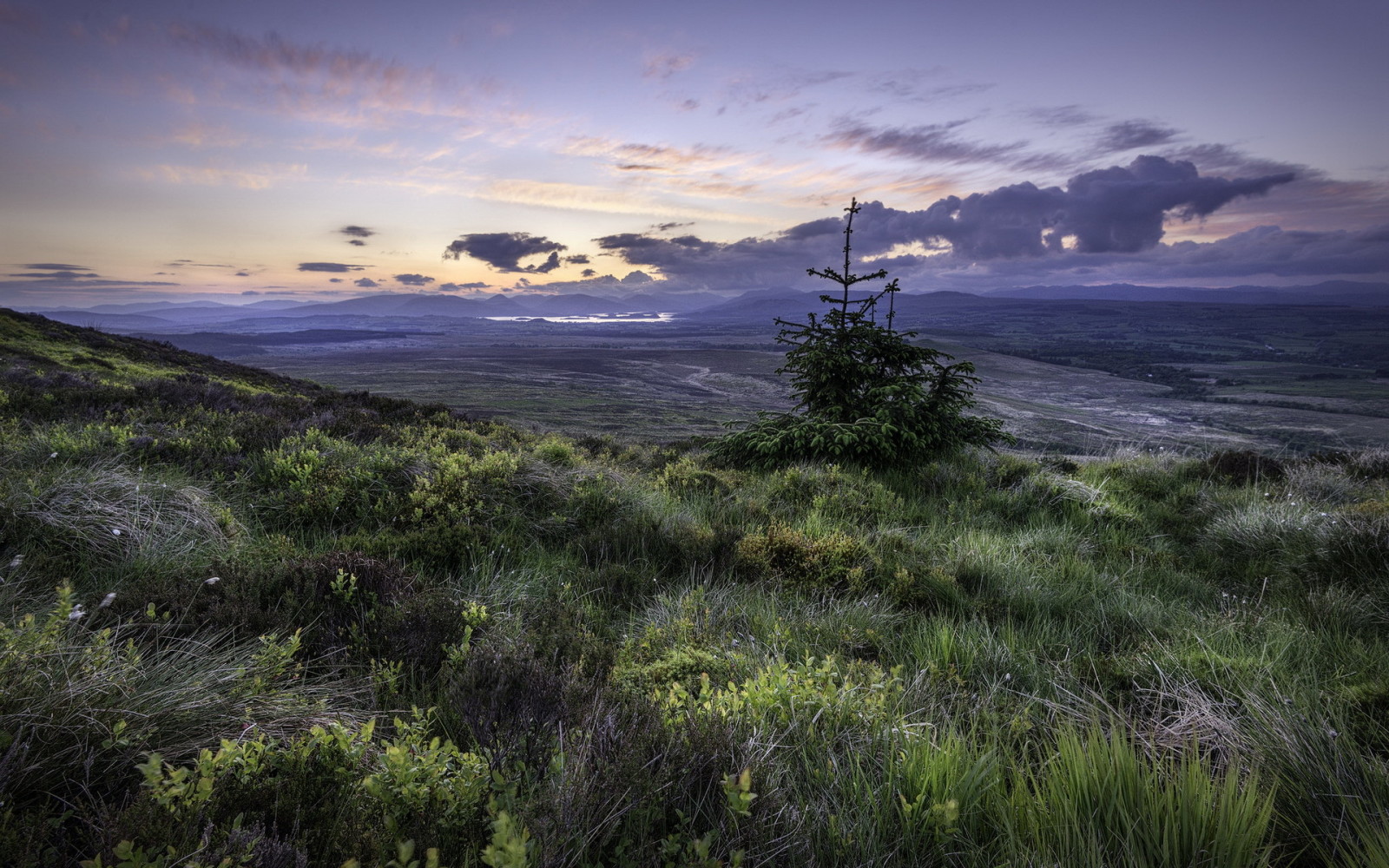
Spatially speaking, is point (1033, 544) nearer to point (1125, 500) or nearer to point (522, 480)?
point (1125, 500)

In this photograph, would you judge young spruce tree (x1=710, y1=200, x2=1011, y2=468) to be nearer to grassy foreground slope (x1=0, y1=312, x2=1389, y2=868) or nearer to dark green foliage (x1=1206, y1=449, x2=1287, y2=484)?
grassy foreground slope (x1=0, y1=312, x2=1389, y2=868)

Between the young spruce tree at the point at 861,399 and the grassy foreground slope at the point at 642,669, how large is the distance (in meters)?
1.71

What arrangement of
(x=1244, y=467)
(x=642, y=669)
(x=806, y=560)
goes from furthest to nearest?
(x=1244, y=467) → (x=806, y=560) → (x=642, y=669)

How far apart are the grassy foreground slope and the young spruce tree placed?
67.2 inches

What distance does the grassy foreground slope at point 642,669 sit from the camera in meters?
1.69

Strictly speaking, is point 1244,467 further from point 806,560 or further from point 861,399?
point 806,560

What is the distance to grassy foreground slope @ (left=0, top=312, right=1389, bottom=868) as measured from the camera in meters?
1.69

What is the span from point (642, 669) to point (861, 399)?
7075mm

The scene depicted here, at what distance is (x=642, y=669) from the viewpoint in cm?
288

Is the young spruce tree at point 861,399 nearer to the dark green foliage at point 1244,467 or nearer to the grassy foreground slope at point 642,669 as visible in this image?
the grassy foreground slope at point 642,669

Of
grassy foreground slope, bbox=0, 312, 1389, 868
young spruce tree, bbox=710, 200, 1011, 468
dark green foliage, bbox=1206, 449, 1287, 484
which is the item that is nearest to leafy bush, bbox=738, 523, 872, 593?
grassy foreground slope, bbox=0, 312, 1389, 868

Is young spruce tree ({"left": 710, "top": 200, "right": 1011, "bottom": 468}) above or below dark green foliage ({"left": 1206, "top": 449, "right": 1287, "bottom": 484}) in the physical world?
above

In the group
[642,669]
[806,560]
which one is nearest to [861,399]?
[806,560]

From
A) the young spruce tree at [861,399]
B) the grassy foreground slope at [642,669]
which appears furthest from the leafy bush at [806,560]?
the young spruce tree at [861,399]
